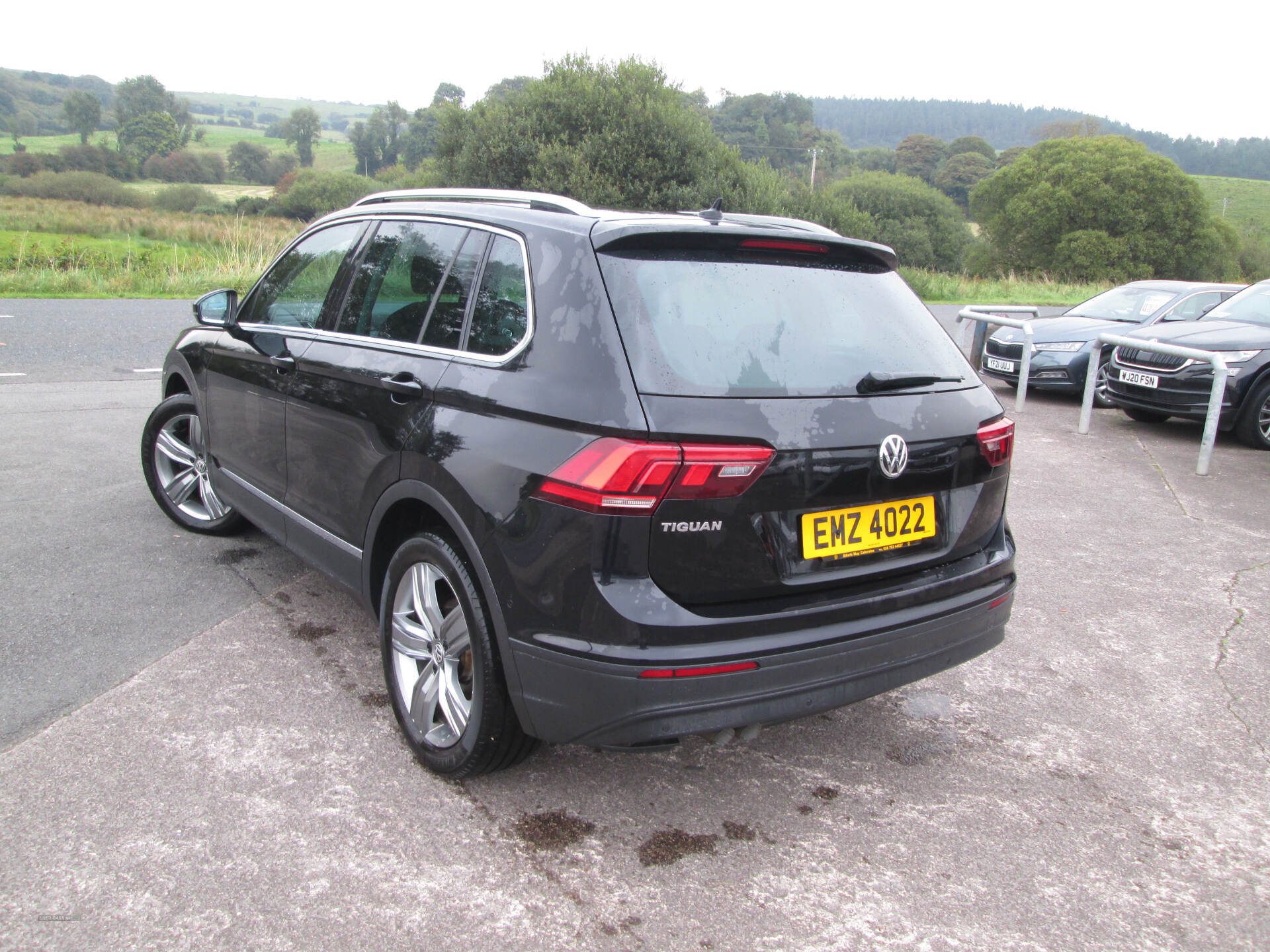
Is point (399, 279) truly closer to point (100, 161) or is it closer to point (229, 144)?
point (100, 161)

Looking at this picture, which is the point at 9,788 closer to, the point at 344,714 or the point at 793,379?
the point at 344,714

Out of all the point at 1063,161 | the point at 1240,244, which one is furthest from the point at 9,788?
the point at 1240,244

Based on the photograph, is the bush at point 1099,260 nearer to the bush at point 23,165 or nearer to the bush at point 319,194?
the bush at point 319,194

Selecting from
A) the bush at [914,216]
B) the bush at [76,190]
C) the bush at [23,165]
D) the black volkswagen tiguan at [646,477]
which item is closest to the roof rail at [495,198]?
the black volkswagen tiguan at [646,477]

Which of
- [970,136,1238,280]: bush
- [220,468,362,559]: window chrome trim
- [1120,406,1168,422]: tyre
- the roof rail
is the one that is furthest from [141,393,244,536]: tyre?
[970,136,1238,280]: bush

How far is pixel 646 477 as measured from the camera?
232 centimetres

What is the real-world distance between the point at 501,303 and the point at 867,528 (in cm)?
126

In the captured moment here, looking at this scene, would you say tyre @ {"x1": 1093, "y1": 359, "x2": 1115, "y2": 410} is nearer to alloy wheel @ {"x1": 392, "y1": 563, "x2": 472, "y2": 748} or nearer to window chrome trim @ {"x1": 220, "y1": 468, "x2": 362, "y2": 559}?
window chrome trim @ {"x1": 220, "y1": 468, "x2": 362, "y2": 559}

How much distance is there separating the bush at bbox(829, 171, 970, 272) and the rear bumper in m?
67.1

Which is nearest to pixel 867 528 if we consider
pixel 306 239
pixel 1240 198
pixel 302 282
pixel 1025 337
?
pixel 302 282

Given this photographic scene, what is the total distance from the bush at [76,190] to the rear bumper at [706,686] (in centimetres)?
6096

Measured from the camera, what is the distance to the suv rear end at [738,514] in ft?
7.71

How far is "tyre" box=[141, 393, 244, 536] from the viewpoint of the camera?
500cm

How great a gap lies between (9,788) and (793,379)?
2563 millimetres
